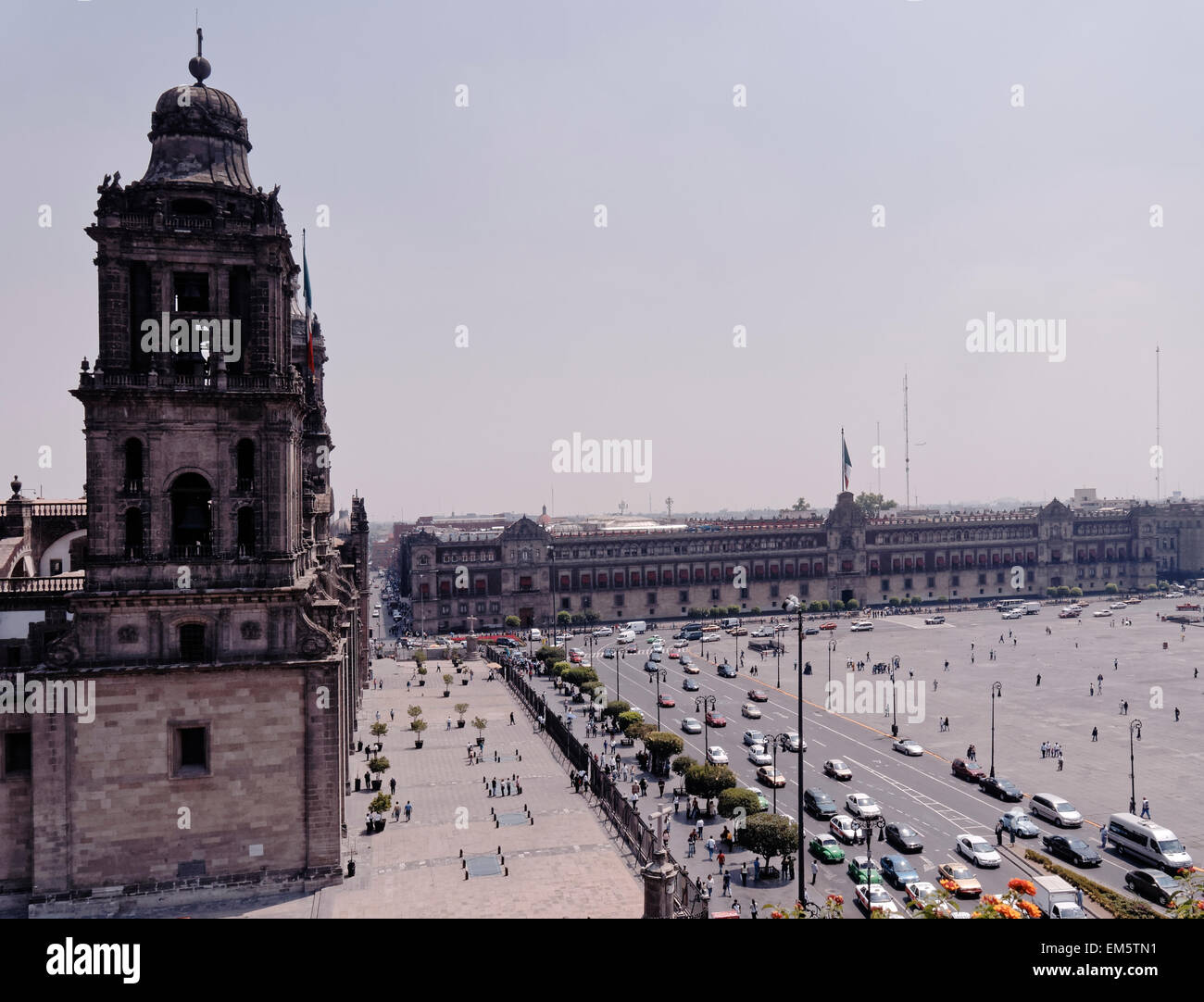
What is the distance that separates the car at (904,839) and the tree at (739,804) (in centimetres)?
533

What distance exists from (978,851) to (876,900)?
7.45 m

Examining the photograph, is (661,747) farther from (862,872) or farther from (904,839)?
(862,872)

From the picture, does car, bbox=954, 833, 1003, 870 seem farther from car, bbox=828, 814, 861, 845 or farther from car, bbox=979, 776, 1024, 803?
car, bbox=979, 776, 1024, 803

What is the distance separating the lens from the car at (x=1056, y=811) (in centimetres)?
3850

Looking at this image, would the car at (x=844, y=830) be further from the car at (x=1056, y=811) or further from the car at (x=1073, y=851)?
the car at (x=1056, y=811)

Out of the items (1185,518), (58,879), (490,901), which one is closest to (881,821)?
(490,901)

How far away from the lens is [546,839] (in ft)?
120

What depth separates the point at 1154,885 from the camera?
102 ft

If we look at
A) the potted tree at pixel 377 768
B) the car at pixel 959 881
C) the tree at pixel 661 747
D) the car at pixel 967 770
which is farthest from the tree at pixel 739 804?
the potted tree at pixel 377 768

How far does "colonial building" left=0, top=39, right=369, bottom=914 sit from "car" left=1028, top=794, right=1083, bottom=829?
2991 centimetres

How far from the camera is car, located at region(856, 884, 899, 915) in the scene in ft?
93.5

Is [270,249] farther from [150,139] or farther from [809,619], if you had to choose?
[809,619]
